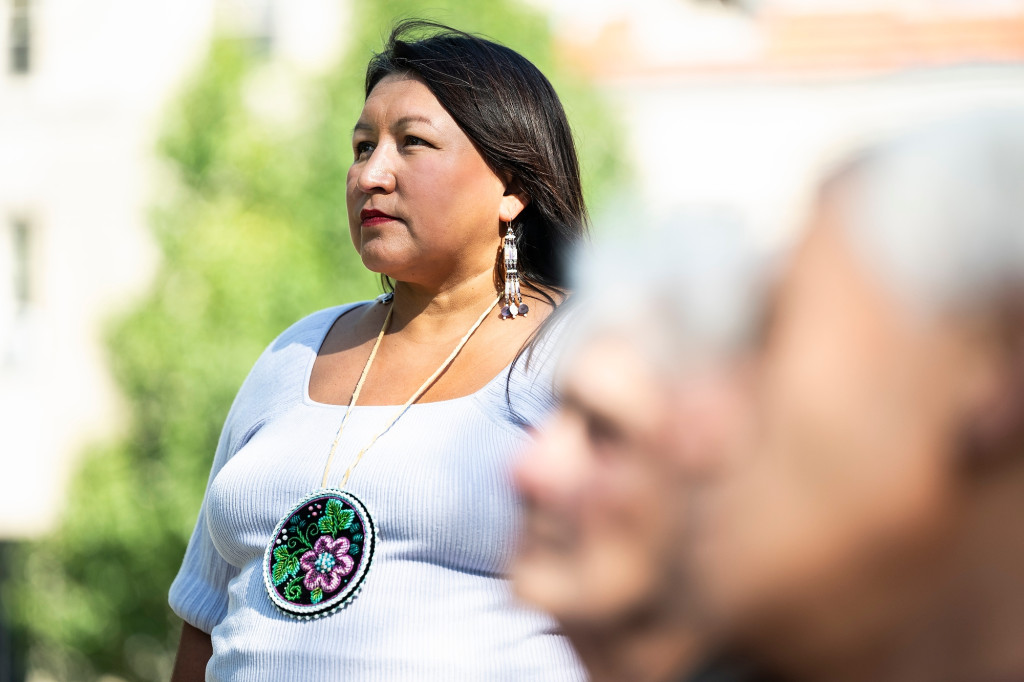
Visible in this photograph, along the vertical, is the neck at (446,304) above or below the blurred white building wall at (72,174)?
above

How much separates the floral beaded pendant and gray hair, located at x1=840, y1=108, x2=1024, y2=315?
1.38 metres

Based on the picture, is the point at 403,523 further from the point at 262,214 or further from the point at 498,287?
the point at 262,214

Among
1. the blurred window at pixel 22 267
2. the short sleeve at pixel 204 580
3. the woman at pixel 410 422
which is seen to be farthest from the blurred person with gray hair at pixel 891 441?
the blurred window at pixel 22 267

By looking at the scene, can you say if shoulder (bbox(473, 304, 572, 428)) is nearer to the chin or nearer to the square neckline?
the square neckline

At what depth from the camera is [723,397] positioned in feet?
1.60

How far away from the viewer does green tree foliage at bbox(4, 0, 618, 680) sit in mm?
8867

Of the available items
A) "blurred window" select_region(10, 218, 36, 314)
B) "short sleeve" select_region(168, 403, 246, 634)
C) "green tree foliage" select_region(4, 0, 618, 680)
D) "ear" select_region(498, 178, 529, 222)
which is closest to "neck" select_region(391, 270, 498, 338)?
"ear" select_region(498, 178, 529, 222)

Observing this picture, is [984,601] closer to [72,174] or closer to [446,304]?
[446,304]

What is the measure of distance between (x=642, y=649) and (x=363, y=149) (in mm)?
1829

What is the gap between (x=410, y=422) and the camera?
6.24ft

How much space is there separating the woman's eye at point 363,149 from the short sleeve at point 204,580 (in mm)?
565

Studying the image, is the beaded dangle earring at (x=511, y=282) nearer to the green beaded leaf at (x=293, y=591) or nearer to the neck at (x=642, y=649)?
the green beaded leaf at (x=293, y=591)

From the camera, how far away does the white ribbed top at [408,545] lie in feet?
5.56

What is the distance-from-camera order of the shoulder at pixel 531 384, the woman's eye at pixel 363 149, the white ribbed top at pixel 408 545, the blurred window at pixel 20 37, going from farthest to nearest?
the blurred window at pixel 20 37 → the woman's eye at pixel 363 149 → the shoulder at pixel 531 384 → the white ribbed top at pixel 408 545
